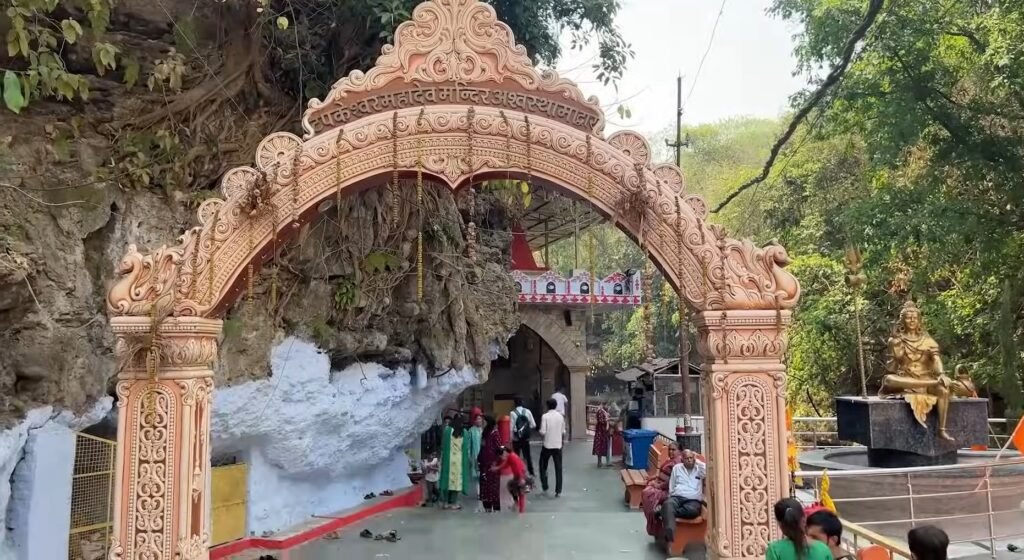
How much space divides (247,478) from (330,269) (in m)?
2.37

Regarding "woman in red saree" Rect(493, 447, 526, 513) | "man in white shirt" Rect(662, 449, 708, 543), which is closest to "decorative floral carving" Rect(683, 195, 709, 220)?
"man in white shirt" Rect(662, 449, 708, 543)

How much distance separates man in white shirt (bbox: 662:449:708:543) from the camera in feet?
21.1

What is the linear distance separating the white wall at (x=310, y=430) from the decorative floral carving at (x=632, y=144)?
4.55 m

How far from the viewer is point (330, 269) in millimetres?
7867

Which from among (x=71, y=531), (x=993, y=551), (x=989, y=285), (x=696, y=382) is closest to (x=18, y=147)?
(x=71, y=531)

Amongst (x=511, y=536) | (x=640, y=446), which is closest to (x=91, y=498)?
(x=511, y=536)

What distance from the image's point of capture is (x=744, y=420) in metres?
3.86

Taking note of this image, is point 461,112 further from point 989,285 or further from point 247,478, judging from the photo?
point 989,285

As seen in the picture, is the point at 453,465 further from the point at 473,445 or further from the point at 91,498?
the point at 91,498

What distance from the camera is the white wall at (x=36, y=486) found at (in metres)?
4.71

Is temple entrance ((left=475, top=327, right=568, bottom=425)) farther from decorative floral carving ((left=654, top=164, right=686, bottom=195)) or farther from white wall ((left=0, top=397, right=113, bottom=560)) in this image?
decorative floral carving ((left=654, top=164, right=686, bottom=195))

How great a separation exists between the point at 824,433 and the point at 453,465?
5.84 m

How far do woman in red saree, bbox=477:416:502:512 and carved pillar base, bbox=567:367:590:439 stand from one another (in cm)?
1181

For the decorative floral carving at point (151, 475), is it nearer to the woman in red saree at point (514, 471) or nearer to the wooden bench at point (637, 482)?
the woman in red saree at point (514, 471)
